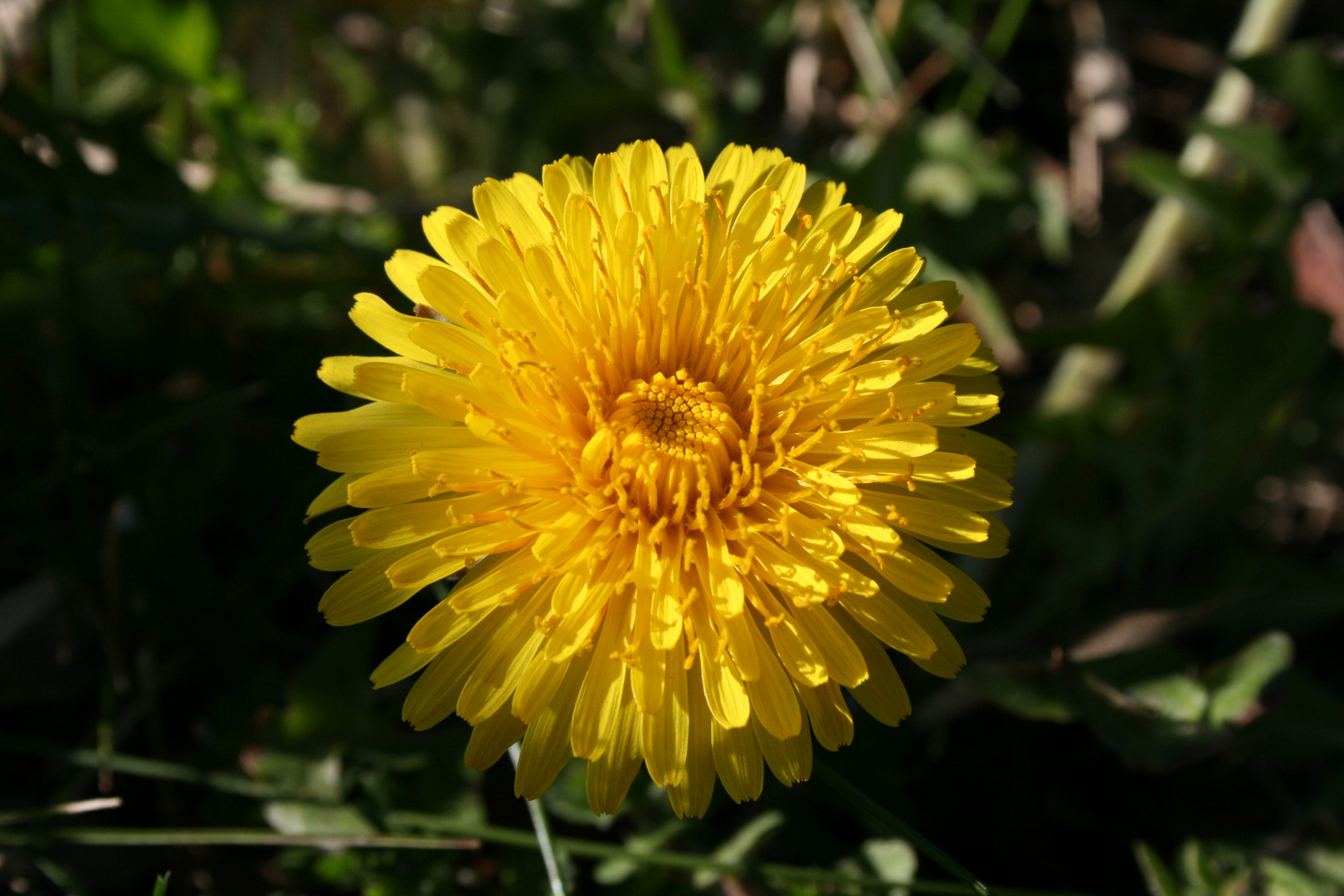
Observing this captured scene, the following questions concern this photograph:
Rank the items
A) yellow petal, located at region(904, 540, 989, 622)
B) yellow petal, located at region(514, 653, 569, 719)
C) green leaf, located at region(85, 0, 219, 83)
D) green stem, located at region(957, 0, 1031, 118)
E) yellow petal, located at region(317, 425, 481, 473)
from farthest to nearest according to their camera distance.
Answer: green stem, located at region(957, 0, 1031, 118)
green leaf, located at region(85, 0, 219, 83)
yellow petal, located at region(904, 540, 989, 622)
yellow petal, located at region(317, 425, 481, 473)
yellow petal, located at region(514, 653, 569, 719)

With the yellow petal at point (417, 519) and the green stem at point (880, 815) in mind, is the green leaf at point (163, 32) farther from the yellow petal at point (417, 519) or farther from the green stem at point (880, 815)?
the green stem at point (880, 815)

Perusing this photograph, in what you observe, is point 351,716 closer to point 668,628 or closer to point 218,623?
point 218,623

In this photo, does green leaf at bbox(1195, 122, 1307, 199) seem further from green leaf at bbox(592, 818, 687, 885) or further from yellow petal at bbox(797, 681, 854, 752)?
green leaf at bbox(592, 818, 687, 885)

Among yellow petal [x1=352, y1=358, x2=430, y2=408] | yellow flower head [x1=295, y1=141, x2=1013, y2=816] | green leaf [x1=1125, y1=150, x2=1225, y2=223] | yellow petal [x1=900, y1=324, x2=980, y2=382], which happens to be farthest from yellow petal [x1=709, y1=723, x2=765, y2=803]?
green leaf [x1=1125, y1=150, x2=1225, y2=223]

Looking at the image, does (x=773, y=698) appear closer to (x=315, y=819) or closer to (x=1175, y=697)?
(x=1175, y=697)

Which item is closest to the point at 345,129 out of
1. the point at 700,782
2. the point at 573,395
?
the point at 573,395

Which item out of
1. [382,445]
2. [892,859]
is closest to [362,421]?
[382,445]
